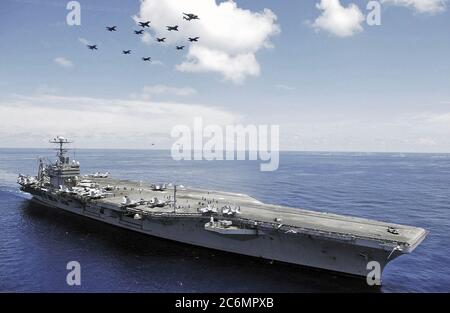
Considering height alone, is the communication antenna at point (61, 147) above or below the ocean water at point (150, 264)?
above

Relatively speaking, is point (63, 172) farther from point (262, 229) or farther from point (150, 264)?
point (262, 229)

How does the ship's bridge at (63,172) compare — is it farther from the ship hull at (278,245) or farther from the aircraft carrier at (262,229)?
the ship hull at (278,245)

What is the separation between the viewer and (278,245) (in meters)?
27.0

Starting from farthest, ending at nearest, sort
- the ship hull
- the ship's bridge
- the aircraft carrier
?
the ship's bridge, the ship hull, the aircraft carrier

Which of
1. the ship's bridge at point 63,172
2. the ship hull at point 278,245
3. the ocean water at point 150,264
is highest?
the ship's bridge at point 63,172

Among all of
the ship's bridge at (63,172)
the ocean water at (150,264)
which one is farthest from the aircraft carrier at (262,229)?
the ship's bridge at (63,172)

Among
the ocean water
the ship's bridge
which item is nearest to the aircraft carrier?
the ocean water

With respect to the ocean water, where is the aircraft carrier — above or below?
above

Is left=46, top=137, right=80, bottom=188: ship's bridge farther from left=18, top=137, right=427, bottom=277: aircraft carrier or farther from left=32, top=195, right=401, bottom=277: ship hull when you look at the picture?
left=32, top=195, right=401, bottom=277: ship hull

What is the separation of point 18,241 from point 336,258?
27523 mm

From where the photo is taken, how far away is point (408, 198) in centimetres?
5997

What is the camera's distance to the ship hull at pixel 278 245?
79.3ft

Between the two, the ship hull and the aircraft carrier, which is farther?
the ship hull

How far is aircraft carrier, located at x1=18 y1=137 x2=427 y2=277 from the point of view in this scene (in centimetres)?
2392
